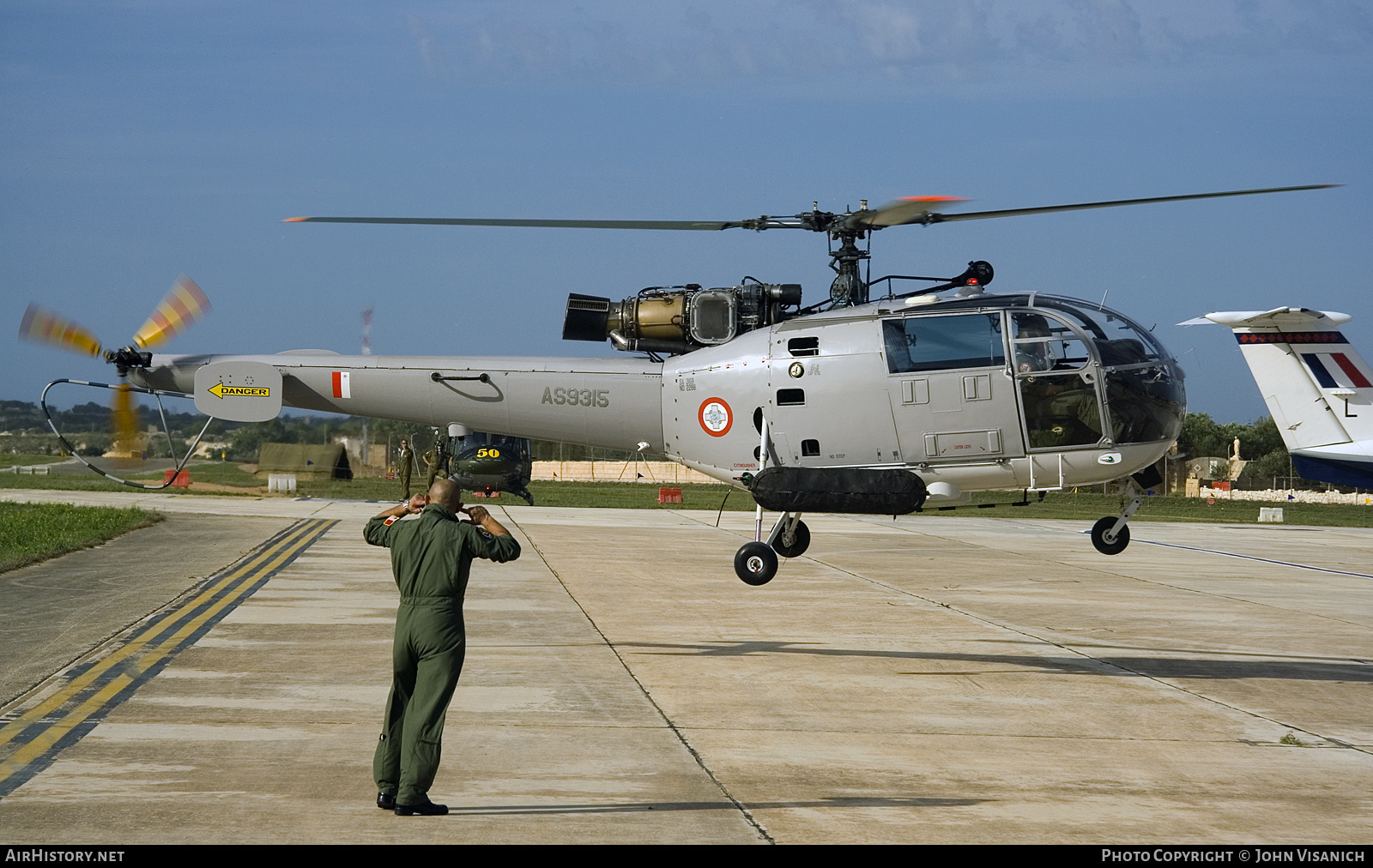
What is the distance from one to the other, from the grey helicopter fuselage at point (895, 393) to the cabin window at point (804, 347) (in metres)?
0.02

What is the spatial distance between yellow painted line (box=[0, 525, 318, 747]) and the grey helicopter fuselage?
3792mm

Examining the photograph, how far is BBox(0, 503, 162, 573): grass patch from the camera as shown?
2059 cm

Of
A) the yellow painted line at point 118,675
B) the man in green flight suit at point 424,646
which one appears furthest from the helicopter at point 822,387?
the man in green flight suit at point 424,646

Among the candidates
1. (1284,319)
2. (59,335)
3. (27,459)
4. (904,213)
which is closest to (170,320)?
(59,335)

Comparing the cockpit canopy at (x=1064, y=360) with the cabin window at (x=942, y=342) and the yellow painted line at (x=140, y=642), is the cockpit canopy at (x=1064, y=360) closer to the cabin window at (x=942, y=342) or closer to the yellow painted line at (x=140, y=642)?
the cabin window at (x=942, y=342)

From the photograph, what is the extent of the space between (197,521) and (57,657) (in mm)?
19379

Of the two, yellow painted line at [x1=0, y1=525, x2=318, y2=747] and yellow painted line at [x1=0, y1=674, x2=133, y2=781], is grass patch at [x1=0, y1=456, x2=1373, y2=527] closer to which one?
yellow painted line at [x1=0, y1=525, x2=318, y2=747]

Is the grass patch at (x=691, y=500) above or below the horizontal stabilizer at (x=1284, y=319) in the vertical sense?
below

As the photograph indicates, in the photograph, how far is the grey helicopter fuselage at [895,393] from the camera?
11203mm

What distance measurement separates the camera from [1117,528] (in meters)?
12.1

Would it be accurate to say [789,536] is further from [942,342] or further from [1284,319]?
[1284,319]

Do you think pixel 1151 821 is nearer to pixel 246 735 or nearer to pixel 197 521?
pixel 246 735
